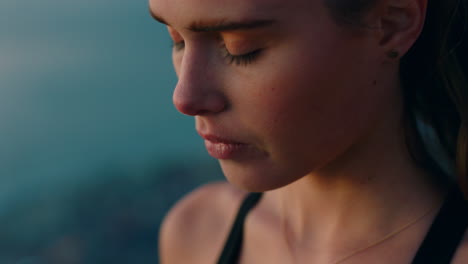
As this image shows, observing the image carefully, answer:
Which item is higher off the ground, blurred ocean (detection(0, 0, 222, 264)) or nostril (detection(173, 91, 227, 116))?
nostril (detection(173, 91, 227, 116))

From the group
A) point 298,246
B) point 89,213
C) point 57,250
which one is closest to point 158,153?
point 89,213

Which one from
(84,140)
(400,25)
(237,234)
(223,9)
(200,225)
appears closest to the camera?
(223,9)

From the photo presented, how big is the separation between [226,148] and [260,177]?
8 centimetres

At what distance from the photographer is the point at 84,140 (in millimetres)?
3188

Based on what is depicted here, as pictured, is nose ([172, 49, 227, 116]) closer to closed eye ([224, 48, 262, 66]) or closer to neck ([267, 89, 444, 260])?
closed eye ([224, 48, 262, 66])

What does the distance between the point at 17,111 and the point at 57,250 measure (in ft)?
2.75

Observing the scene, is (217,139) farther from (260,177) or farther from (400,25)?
(400,25)

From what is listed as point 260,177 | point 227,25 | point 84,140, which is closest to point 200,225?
point 260,177

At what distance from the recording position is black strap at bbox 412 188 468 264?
3.41ft

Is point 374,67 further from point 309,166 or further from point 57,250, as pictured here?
point 57,250

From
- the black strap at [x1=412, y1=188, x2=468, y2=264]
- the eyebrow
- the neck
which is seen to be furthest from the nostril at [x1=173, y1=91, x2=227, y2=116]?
the black strap at [x1=412, y1=188, x2=468, y2=264]

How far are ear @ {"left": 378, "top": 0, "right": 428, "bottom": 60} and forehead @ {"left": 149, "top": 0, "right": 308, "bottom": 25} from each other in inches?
7.1

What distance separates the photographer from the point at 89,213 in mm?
3055

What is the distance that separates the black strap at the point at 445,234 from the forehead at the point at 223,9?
519 mm
